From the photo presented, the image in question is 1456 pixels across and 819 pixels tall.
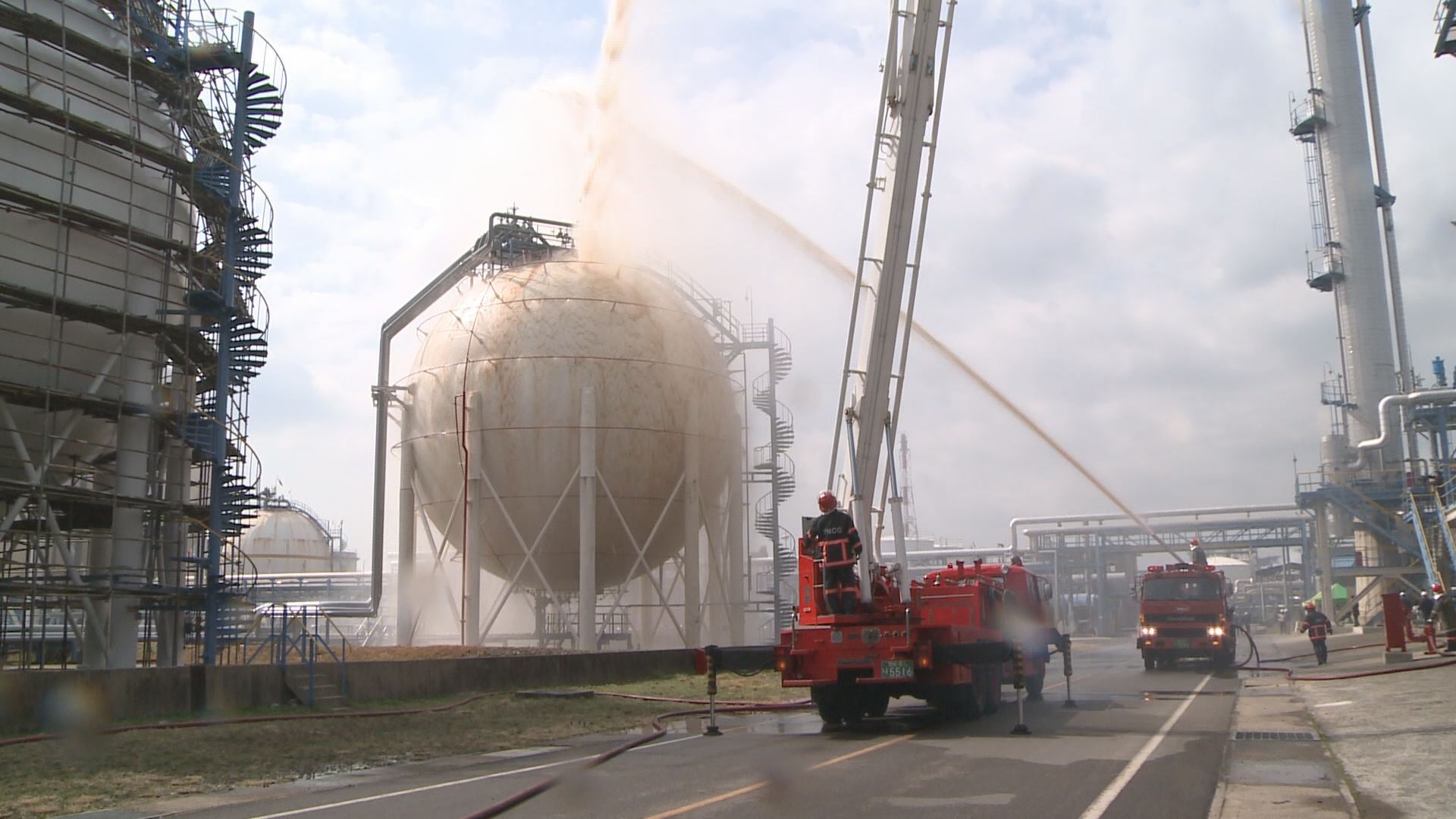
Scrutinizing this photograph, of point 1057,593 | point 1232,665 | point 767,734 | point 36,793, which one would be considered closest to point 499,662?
point 767,734

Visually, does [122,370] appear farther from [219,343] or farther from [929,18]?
[929,18]

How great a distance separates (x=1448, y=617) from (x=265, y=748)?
23.2 metres

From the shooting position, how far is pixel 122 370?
22.2 metres

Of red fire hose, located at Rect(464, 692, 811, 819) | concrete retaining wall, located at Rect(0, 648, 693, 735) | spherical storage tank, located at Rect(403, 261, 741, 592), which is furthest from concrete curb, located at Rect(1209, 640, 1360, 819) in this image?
spherical storage tank, located at Rect(403, 261, 741, 592)

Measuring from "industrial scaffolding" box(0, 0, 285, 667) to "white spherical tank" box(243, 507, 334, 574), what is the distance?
3563 centimetres

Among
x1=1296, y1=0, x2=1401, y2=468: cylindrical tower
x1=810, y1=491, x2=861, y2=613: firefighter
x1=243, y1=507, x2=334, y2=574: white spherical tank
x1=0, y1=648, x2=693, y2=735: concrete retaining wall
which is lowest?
x1=0, y1=648, x2=693, y2=735: concrete retaining wall

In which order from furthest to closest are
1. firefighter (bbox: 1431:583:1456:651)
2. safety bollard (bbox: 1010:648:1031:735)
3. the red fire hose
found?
firefighter (bbox: 1431:583:1456:651) < safety bollard (bbox: 1010:648:1031:735) < the red fire hose

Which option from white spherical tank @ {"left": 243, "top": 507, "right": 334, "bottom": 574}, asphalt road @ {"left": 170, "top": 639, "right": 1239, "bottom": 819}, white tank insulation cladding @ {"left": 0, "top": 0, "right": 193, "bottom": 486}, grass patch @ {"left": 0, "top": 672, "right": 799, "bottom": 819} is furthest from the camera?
white spherical tank @ {"left": 243, "top": 507, "right": 334, "bottom": 574}

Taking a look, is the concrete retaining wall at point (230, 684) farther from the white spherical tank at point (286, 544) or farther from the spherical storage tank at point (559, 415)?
the white spherical tank at point (286, 544)

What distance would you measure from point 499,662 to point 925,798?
13.6 meters

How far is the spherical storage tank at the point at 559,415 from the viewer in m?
29.0

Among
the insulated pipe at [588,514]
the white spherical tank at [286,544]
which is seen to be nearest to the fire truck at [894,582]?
the insulated pipe at [588,514]

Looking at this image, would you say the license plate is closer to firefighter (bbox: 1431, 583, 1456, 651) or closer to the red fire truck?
the red fire truck

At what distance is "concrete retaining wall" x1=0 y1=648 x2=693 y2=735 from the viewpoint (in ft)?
45.3
